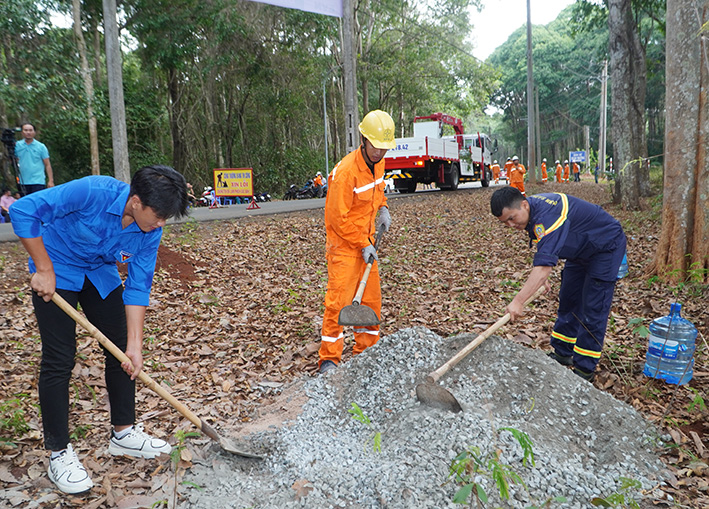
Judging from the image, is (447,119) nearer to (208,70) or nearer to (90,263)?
(208,70)

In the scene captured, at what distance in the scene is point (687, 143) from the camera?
215 inches

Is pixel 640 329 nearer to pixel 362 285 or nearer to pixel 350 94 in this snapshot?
pixel 362 285

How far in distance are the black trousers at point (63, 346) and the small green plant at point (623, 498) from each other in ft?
8.77

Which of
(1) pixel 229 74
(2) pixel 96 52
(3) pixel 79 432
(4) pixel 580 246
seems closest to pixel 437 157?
(1) pixel 229 74

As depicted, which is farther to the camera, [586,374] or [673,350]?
[586,374]

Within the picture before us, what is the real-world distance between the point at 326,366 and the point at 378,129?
1972 mm

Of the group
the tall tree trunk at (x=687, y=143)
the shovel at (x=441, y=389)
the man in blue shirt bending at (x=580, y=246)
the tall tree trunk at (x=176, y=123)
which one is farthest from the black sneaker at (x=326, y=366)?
the tall tree trunk at (x=176, y=123)

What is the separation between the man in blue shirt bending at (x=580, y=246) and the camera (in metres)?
3.57

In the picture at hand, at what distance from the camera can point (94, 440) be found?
350 cm

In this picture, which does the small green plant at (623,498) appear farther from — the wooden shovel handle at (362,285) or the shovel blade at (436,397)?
the wooden shovel handle at (362,285)

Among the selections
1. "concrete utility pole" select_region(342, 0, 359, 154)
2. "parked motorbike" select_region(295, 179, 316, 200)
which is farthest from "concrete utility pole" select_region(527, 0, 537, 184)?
"concrete utility pole" select_region(342, 0, 359, 154)

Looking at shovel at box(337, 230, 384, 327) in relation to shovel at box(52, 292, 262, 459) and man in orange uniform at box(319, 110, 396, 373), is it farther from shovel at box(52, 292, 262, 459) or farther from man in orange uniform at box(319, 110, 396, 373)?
shovel at box(52, 292, 262, 459)

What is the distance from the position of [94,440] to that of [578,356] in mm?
3561

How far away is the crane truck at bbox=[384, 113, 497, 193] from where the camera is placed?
18312mm
